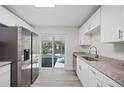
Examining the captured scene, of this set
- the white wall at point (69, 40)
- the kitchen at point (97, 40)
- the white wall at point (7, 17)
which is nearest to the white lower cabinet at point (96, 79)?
the kitchen at point (97, 40)

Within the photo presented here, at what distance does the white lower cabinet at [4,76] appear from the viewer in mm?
2464

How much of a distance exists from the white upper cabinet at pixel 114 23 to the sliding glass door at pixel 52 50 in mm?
4521

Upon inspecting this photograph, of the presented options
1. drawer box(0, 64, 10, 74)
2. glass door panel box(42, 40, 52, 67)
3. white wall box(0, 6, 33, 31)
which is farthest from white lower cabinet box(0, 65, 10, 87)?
glass door panel box(42, 40, 52, 67)

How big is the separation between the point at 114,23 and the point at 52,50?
506cm

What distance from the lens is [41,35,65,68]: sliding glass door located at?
7.18 metres

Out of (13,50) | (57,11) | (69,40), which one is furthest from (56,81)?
(69,40)

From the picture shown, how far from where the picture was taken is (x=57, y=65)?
739 cm

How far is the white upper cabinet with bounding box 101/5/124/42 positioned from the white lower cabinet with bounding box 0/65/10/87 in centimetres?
205

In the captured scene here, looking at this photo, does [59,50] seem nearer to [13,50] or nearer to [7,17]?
[7,17]

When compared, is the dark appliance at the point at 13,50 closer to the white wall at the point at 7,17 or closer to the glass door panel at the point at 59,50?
the white wall at the point at 7,17

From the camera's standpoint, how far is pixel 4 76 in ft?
8.45
